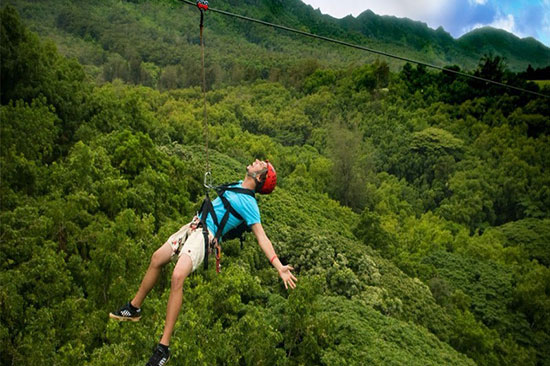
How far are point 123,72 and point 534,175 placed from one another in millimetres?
58764

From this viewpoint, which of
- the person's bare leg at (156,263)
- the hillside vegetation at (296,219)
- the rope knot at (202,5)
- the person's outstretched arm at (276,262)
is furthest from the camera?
the hillside vegetation at (296,219)

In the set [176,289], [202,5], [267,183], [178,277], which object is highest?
[202,5]

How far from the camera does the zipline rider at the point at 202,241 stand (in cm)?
400

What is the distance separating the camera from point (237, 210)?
4.30 metres

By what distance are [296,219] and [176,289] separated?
23.9 m

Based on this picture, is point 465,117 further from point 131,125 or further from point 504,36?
point 504,36

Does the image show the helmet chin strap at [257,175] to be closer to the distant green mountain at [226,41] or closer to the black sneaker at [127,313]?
the black sneaker at [127,313]

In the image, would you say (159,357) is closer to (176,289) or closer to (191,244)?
(176,289)

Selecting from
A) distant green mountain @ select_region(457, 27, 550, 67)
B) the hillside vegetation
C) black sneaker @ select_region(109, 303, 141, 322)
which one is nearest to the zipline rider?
black sneaker @ select_region(109, 303, 141, 322)

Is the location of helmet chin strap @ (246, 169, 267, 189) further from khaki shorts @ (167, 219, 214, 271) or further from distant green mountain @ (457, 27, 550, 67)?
distant green mountain @ (457, 27, 550, 67)

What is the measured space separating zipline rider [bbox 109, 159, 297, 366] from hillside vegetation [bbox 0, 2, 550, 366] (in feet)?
10.5

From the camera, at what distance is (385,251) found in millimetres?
29891

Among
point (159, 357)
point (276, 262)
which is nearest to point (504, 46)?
point (276, 262)

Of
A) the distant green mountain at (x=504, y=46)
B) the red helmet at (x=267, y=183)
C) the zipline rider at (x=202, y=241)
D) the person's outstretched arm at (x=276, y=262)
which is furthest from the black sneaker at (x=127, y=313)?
the distant green mountain at (x=504, y=46)
